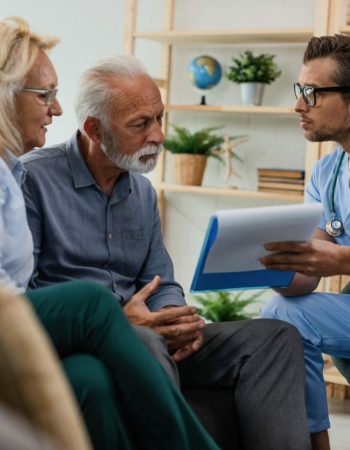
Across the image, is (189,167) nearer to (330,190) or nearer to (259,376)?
(330,190)

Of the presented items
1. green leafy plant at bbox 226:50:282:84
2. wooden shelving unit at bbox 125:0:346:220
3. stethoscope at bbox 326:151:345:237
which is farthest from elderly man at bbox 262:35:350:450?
green leafy plant at bbox 226:50:282:84

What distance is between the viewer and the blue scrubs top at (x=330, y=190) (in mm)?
2551

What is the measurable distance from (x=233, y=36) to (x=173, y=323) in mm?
2236

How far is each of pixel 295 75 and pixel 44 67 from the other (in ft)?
7.10

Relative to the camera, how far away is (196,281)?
2031 millimetres

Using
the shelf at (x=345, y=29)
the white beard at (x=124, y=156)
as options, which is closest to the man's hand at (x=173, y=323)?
the white beard at (x=124, y=156)

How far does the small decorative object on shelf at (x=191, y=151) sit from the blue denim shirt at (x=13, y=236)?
2.23m

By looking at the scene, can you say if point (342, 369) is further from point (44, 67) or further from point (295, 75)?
point (295, 75)

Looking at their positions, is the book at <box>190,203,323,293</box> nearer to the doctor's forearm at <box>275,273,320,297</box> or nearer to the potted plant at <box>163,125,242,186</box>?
the doctor's forearm at <box>275,273,320,297</box>

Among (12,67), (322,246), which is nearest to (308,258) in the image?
(322,246)

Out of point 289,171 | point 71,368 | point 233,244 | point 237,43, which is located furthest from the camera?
point 237,43

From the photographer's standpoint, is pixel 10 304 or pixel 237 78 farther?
pixel 237 78

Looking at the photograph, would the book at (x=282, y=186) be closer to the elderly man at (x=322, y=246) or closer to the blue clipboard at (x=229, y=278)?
the elderly man at (x=322, y=246)

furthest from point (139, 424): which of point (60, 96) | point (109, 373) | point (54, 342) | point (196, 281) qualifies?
→ point (60, 96)
